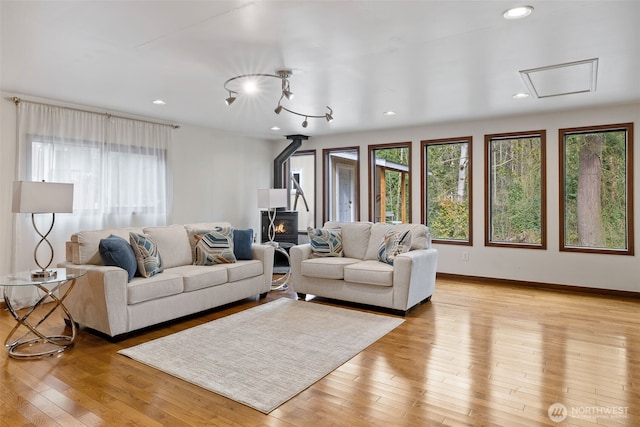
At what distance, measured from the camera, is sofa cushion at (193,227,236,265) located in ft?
14.5

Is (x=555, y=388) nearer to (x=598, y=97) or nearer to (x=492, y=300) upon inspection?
(x=492, y=300)

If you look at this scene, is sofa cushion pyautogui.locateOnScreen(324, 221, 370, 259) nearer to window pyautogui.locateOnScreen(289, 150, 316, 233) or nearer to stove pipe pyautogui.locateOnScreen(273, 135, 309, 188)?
window pyautogui.locateOnScreen(289, 150, 316, 233)

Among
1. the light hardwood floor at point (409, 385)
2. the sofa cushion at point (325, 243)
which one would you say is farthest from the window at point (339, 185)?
the light hardwood floor at point (409, 385)

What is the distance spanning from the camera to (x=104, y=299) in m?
3.23

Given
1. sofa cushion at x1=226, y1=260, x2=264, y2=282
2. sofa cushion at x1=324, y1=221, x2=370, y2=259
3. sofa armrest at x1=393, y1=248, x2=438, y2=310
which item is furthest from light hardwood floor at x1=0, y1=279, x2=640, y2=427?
sofa cushion at x1=324, y1=221, x2=370, y2=259

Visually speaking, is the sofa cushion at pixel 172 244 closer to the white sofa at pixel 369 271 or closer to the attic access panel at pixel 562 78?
the white sofa at pixel 369 271

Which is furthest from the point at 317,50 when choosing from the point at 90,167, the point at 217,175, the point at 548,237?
the point at 548,237

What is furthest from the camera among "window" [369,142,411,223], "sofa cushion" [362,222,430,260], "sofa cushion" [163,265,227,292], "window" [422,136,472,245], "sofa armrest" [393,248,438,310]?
"window" [369,142,411,223]

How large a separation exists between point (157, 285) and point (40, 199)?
118cm

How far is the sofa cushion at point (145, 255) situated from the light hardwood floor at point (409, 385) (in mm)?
555

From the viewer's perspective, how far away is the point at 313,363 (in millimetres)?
2893

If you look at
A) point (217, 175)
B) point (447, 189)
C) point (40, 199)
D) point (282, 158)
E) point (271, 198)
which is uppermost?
point (282, 158)

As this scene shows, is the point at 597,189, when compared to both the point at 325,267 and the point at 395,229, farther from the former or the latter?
the point at 325,267

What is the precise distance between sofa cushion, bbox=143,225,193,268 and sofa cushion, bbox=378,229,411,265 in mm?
2191
